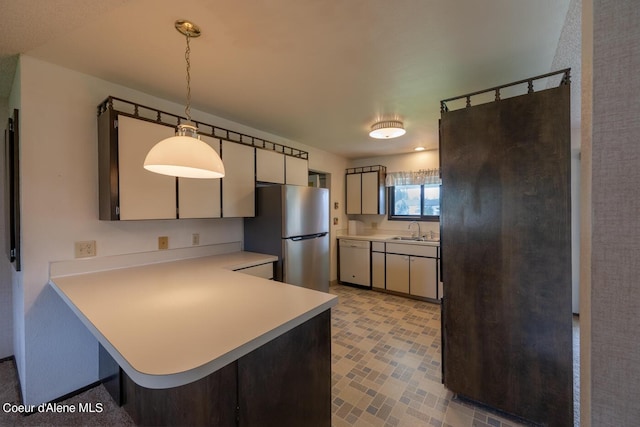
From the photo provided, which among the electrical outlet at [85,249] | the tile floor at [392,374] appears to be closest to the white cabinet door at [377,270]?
the tile floor at [392,374]

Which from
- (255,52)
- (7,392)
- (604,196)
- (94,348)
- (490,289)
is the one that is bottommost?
(7,392)

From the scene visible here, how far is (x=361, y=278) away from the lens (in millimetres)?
4316

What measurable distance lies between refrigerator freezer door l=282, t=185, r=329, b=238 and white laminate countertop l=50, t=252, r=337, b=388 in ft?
3.13

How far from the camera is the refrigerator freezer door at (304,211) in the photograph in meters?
2.67

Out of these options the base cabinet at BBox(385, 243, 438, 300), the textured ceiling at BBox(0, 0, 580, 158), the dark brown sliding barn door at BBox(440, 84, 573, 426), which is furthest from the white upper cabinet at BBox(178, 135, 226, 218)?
the base cabinet at BBox(385, 243, 438, 300)

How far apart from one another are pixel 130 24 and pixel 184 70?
456 mm

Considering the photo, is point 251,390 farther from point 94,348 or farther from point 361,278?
point 361,278

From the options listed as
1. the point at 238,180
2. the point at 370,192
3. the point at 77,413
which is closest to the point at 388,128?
the point at 238,180

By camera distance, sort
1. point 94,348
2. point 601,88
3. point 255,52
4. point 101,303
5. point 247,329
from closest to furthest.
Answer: point 601,88
point 247,329
point 101,303
point 255,52
point 94,348

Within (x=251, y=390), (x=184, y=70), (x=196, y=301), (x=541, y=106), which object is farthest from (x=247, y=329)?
(x=541, y=106)

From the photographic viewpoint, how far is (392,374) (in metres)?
2.07

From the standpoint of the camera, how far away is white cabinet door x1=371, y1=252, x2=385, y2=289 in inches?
161

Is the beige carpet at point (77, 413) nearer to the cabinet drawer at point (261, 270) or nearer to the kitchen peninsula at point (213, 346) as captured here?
the kitchen peninsula at point (213, 346)

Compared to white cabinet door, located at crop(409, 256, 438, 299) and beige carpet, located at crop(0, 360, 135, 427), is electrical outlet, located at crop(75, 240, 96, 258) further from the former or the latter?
white cabinet door, located at crop(409, 256, 438, 299)
